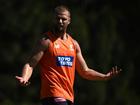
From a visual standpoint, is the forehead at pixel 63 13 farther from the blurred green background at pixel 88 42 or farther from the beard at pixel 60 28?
the blurred green background at pixel 88 42

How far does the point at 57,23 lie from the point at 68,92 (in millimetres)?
814

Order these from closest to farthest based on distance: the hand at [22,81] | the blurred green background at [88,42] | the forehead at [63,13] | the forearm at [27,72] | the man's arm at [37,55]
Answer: the hand at [22,81] < the forearm at [27,72] < the man's arm at [37,55] < the forehead at [63,13] < the blurred green background at [88,42]

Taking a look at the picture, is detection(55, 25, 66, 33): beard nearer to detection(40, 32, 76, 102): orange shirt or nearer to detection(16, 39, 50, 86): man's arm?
detection(40, 32, 76, 102): orange shirt

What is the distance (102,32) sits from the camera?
25719 mm

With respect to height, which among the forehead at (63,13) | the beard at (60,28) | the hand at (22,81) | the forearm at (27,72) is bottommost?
the hand at (22,81)

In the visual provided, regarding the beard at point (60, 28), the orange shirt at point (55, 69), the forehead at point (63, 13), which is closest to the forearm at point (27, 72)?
the orange shirt at point (55, 69)

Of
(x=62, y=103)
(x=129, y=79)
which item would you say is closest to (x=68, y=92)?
(x=62, y=103)

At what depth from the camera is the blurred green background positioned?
989 inches

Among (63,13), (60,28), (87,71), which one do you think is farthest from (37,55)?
(87,71)

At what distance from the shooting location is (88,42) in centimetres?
2553

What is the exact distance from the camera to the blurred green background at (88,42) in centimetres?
2511

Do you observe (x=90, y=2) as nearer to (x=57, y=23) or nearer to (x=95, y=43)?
(x=95, y=43)

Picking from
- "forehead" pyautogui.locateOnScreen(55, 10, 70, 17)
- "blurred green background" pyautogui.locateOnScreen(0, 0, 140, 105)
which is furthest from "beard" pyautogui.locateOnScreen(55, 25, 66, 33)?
"blurred green background" pyautogui.locateOnScreen(0, 0, 140, 105)

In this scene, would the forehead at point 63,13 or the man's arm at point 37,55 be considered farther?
the forehead at point 63,13
